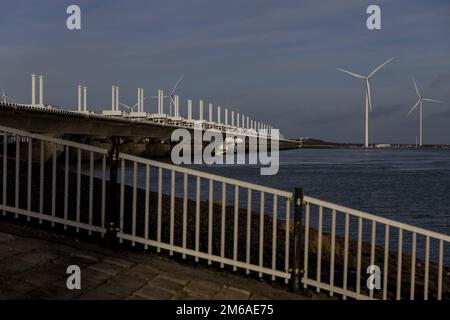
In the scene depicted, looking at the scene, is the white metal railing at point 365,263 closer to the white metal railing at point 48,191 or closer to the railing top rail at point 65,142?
the railing top rail at point 65,142

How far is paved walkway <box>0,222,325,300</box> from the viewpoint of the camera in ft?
23.0

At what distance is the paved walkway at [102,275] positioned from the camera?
7.00 meters

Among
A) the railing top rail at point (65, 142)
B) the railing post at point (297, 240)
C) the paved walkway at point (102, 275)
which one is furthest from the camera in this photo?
the railing top rail at point (65, 142)

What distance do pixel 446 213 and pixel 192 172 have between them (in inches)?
1084

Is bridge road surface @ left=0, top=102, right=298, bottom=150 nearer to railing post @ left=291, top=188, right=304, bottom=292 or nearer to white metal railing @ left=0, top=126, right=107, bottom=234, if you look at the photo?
white metal railing @ left=0, top=126, right=107, bottom=234

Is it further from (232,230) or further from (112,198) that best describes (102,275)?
(232,230)

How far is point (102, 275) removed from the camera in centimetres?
760

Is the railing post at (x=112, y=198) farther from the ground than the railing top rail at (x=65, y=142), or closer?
closer

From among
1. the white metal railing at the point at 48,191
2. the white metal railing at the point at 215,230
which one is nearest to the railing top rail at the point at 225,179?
the white metal railing at the point at 215,230

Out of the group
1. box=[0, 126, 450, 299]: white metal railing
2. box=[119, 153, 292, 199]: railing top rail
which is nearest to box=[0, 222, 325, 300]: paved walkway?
box=[0, 126, 450, 299]: white metal railing
